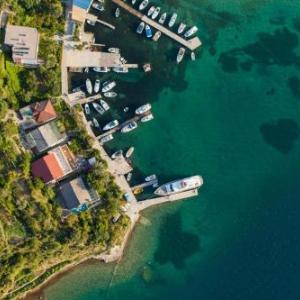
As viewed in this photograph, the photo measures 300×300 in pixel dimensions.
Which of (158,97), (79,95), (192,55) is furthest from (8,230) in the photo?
(192,55)

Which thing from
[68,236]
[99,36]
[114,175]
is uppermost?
[99,36]

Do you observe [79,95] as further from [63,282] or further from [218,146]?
[63,282]

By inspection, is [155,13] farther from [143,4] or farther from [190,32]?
[190,32]

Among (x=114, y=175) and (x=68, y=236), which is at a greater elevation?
(x=114, y=175)

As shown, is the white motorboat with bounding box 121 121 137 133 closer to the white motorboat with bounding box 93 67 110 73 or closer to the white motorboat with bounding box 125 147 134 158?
the white motorboat with bounding box 125 147 134 158

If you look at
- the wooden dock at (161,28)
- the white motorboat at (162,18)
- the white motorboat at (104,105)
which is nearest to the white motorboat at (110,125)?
the white motorboat at (104,105)
